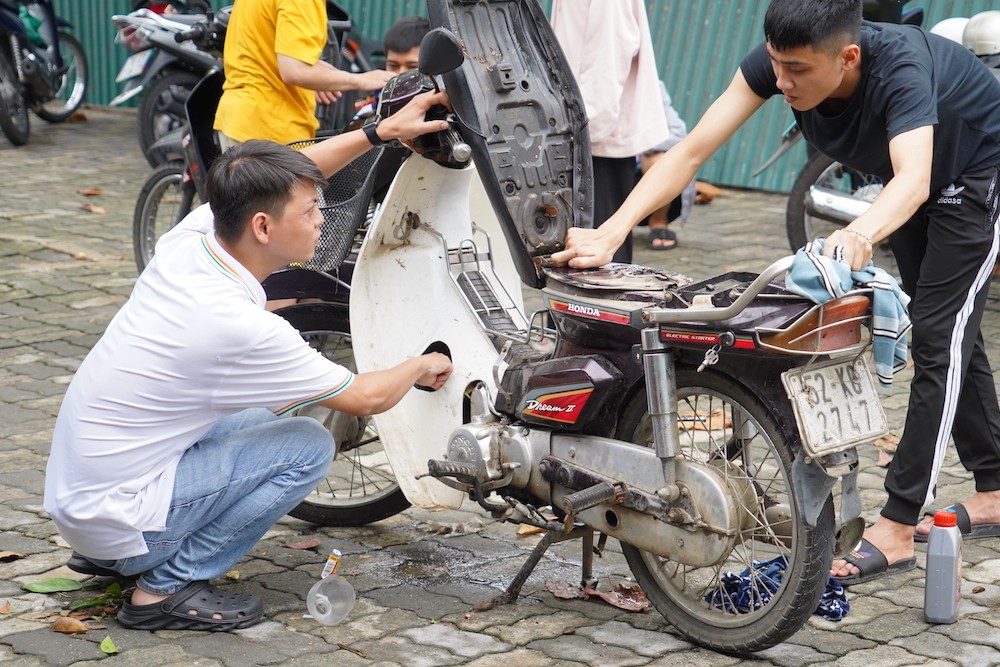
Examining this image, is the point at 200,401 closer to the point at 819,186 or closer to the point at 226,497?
the point at 226,497

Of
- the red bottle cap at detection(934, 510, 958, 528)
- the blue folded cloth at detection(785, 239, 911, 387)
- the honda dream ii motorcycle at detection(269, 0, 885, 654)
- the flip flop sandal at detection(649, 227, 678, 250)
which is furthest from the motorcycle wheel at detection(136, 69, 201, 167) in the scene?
the blue folded cloth at detection(785, 239, 911, 387)

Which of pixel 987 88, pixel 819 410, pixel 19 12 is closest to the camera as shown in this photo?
pixel 819 410

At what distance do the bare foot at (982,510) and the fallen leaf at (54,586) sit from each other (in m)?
2.53

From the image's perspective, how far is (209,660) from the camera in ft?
10.9

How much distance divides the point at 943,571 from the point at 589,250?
1.26 meters

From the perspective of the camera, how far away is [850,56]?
3.36 metres

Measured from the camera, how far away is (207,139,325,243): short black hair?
3.31m

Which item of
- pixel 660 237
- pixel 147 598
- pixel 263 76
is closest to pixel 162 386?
pixel 147 598

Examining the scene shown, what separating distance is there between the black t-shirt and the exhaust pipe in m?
2.74

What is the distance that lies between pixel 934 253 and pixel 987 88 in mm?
479

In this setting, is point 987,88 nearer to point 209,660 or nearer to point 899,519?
point 899,519

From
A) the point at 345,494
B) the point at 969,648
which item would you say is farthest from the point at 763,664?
the point at 345,494

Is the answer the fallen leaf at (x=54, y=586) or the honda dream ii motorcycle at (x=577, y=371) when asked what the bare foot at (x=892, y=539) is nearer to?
the honda dream ii motorcycle at (x=577, y=371)

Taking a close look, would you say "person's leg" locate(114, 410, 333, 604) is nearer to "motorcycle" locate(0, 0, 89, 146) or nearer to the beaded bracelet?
the beaded bracelet
